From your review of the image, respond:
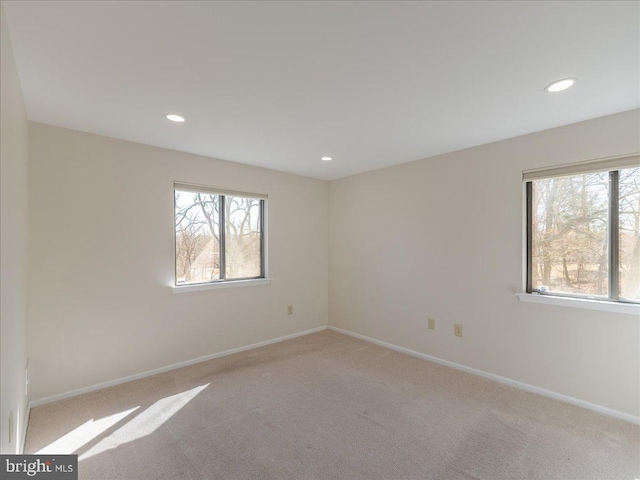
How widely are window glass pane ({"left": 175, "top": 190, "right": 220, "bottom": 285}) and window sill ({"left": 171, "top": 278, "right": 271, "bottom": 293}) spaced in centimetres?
12

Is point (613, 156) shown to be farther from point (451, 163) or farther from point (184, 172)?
point (184, 172)

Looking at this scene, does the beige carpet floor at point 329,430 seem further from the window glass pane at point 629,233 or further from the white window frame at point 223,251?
the window glass pane at point 629,233

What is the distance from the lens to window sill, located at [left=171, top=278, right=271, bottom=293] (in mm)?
3179

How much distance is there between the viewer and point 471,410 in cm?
238

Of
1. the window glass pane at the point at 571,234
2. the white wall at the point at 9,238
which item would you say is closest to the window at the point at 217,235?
the white wall at the point at 9,238

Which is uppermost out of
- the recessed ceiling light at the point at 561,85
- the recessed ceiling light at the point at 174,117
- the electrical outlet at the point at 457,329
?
the recessed ceiling light at the point at 561,85

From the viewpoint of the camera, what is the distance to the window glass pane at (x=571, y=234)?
241 centimetres

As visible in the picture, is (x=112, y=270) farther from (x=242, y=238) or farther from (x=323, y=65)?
(x=323, y=65)

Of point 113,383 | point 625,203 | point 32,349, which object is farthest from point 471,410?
point 32,349

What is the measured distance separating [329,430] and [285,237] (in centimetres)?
252

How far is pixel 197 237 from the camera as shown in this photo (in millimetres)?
3396

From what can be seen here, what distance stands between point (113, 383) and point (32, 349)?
705 mm

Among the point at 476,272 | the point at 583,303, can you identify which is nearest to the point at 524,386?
the point at 583,303

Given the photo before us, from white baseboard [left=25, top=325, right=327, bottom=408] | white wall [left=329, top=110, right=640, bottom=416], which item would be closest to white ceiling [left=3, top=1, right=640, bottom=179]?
white wall [left=329, top=110, right=640, bottom=416]
